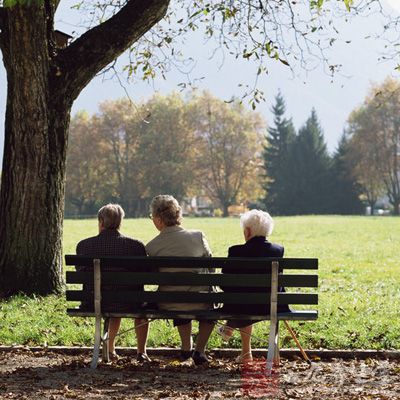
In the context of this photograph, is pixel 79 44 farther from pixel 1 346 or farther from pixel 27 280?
pixel 1 346

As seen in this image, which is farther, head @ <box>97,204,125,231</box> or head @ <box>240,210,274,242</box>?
head @ <box>97,204,125,231</box>

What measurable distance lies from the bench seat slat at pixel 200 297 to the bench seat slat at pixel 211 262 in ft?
0.75

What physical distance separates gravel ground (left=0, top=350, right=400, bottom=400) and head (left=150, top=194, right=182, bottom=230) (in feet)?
3.87

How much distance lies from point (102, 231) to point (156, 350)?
1.27 m

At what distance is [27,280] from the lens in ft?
36.2

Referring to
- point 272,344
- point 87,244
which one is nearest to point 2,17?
point 87,244

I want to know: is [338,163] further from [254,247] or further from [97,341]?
[97,341]

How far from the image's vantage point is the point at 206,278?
6.84m

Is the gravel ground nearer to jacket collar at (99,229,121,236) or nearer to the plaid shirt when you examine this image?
the plaid shirt

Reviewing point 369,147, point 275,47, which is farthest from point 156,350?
point 369,147

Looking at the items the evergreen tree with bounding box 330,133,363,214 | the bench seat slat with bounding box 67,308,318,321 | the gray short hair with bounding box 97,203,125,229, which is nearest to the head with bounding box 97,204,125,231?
the gray short hair with bounding box 97,203,125,229

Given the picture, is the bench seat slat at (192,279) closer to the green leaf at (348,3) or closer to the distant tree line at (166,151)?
the green leaf at (348,3)

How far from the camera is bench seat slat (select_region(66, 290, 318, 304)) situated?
6.80m

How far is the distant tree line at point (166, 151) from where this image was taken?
75188 millimetres
